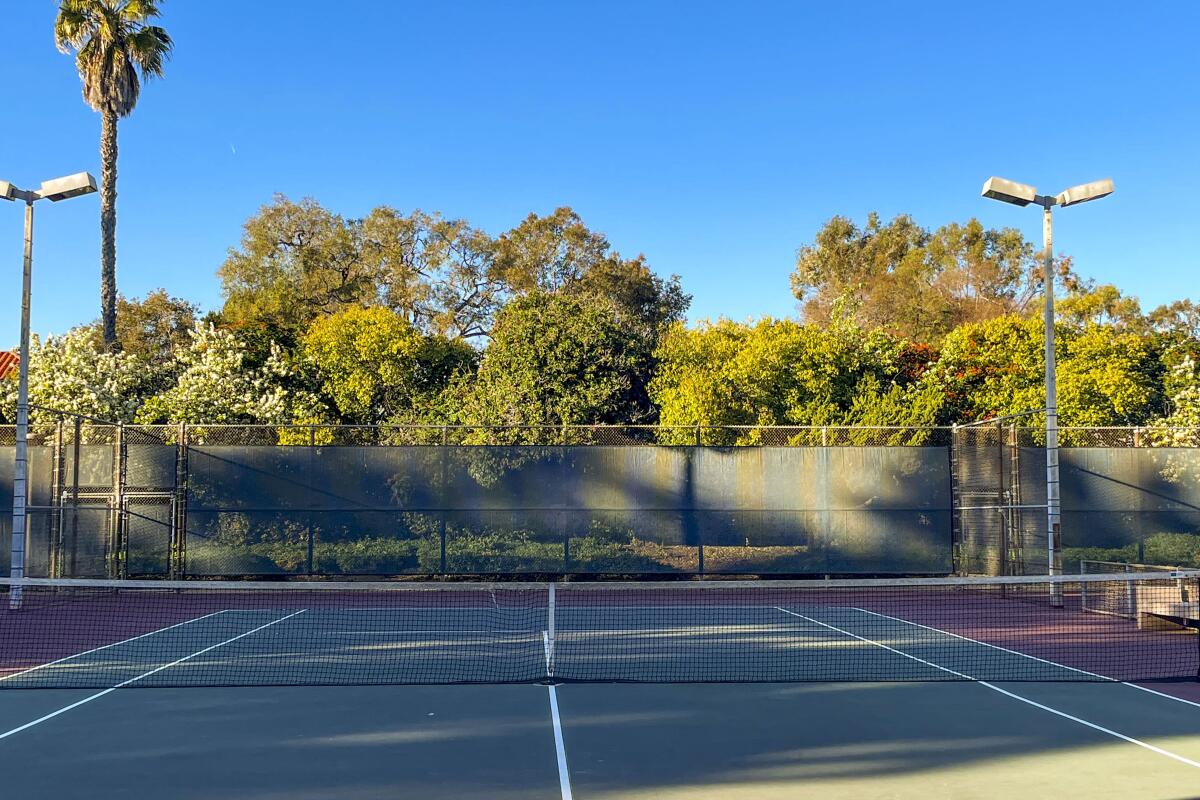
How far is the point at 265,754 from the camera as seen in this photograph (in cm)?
711

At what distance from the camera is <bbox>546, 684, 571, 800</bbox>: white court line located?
6.26 metres

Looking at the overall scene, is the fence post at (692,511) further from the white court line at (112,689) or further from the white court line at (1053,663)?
the white court line at (112,689)

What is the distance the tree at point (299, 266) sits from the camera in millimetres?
40938

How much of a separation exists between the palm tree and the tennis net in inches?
481

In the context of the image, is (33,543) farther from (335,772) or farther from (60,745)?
(335,772)

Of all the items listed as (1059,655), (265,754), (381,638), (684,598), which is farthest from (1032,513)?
(265,754)

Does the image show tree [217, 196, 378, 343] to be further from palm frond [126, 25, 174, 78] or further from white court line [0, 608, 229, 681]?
white court line [0, 608, 229, 681]

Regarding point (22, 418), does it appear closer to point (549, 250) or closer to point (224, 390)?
point (224, 390)

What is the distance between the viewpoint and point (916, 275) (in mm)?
50562

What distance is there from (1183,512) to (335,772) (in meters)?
17.2

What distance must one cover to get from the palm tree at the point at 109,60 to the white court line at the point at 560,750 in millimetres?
22668

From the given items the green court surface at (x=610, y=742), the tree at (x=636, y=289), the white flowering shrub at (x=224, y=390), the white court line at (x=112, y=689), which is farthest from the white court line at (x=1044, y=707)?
the tree at (x=636, y=289)

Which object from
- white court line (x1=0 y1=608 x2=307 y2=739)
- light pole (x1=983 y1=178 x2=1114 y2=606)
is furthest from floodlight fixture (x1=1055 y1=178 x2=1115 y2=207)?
white court line (x1=0 y1=608 x2=307 y2=739)

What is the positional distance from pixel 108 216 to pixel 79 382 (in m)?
5.00
